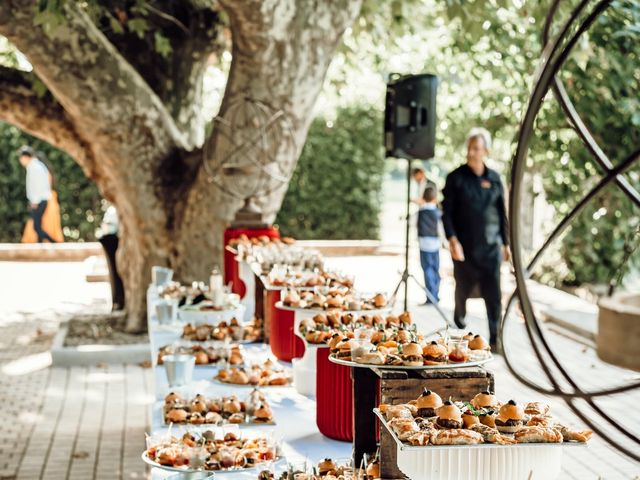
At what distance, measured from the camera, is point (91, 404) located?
292 inches

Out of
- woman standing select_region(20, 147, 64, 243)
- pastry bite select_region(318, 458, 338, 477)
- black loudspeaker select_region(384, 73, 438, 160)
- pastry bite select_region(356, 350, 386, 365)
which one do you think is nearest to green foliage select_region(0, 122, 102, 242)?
woman standing select_region(20, 147, 64, 243)

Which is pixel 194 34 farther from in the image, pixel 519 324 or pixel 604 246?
pixel 604 246

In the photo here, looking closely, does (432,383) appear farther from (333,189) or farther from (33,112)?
(333,189)

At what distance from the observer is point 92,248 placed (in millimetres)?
18125

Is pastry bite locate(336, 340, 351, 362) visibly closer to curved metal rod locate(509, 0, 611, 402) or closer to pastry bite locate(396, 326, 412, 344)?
pastry bite locate(396, 326, 412, 344)

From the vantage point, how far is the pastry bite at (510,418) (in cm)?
247

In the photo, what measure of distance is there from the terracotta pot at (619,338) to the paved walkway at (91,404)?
0.24m

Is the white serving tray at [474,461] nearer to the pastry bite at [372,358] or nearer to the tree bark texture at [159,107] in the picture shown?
the pastry bite at [372,358]

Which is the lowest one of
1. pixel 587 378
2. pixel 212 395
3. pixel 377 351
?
pixel 587 378

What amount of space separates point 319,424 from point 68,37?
5298mm

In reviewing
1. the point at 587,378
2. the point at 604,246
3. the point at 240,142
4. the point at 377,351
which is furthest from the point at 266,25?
the point at 604,246

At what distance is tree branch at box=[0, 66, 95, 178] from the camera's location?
29.7 feet

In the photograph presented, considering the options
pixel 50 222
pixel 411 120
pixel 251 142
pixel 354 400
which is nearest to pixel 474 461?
pixel 354 400

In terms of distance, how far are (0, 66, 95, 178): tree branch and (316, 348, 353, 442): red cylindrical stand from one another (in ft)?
20.2
